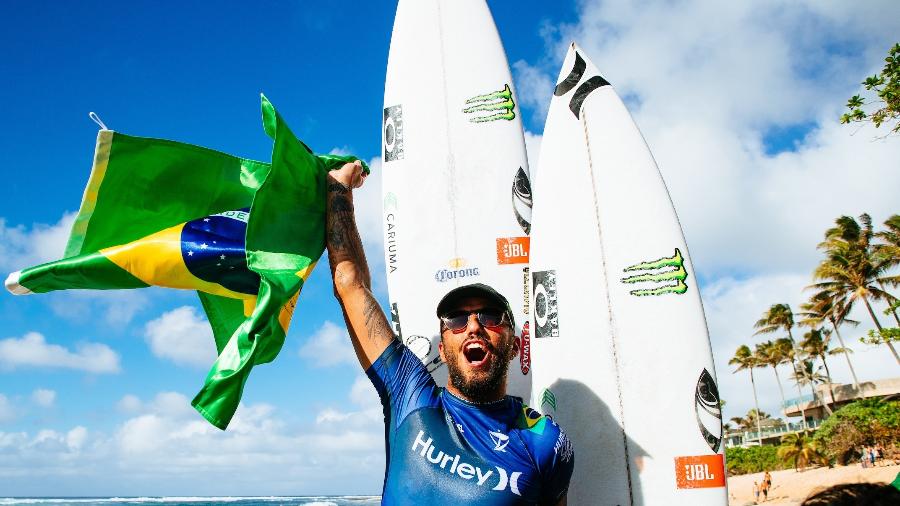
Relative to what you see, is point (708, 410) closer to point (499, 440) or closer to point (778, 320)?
point (499, 440)

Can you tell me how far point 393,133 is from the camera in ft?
19.4

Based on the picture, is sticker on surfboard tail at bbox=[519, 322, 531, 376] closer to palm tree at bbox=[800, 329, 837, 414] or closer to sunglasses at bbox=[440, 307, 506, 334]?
sunglasses at bbox=[440, 307, 506, 334]

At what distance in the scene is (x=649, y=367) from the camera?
15.0ft

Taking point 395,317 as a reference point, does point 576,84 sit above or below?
above

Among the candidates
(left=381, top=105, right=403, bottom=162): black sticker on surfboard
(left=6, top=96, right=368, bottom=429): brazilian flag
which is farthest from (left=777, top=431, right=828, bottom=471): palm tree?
(left=6, top=96, right=368, bottom=429): brazilian flag

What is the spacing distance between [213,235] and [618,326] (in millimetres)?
2725

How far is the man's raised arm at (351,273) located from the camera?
3109 millimetres

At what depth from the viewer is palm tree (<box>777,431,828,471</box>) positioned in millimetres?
32250

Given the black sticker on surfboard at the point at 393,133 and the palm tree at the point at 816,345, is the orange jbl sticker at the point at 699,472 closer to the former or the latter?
the black sticker on surfboard at the point at 393,133

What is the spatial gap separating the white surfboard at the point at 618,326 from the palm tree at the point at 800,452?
3251 centimetres

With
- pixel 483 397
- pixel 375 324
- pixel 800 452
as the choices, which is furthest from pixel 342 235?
pixel 800 452

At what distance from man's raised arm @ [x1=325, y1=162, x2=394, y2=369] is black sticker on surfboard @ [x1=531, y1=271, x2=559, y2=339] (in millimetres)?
1838

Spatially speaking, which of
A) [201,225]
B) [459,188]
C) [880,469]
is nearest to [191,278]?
[201,225]

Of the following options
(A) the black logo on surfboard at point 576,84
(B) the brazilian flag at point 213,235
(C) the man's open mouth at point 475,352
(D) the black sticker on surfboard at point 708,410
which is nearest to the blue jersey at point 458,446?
(C) the man's open mouth at point 475,352
